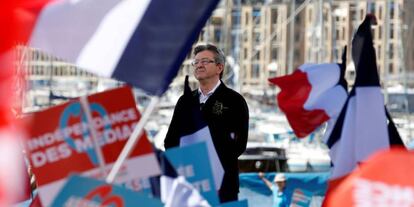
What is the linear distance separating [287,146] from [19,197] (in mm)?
23740

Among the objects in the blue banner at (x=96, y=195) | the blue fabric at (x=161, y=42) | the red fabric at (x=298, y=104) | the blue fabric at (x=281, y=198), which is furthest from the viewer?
the blue fabric at (x=281, y=198)

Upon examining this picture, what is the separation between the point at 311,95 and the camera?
6.47 m

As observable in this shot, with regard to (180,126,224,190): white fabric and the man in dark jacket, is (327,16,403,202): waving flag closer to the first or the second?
(180,126,224,190): white fabric

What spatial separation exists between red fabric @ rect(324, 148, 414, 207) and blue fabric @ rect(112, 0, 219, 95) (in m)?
1.32

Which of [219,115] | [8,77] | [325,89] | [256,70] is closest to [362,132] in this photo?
[325,89]

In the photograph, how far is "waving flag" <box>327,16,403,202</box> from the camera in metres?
6.02

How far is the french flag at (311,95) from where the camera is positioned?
252 inches

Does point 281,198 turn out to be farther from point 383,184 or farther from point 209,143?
point 383,184

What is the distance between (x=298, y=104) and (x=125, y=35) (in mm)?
1170

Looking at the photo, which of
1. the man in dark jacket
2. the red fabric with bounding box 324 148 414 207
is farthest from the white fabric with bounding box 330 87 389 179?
the red fabric with bounding box 324 148 414 207

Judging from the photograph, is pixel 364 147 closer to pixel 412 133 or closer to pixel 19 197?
pixel 19 197

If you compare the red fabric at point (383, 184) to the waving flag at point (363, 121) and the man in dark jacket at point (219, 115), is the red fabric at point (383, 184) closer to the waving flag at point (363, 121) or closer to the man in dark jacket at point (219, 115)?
the waving flag at point (363, 121)

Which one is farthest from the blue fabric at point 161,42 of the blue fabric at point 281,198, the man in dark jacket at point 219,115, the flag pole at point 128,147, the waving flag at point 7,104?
the blue fabric at point 281,198

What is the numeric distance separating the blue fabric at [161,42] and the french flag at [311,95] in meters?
0.92
